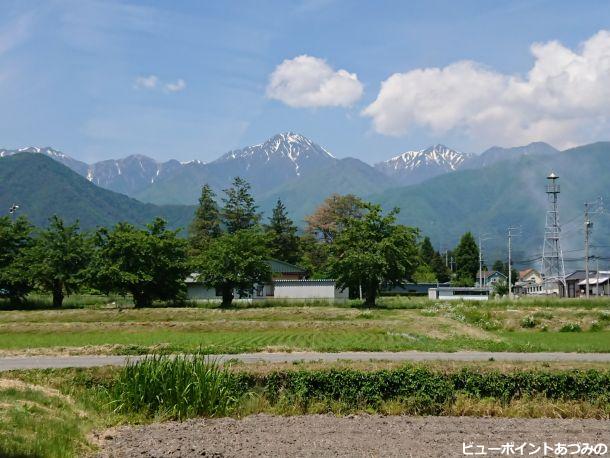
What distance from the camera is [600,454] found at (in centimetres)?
1035

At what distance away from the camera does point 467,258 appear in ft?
400

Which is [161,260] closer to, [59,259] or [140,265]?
[140,265]

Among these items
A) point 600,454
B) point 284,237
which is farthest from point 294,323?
point 284,237

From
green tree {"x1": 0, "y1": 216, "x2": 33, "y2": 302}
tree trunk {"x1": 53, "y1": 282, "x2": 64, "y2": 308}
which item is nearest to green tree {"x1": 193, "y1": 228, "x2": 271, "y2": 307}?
tree trunk {"x1": 53, "y1": 282, "x2": 64, "y2": 308}

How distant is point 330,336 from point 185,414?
18098 millimetres

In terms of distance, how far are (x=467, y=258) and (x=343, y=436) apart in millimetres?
114473

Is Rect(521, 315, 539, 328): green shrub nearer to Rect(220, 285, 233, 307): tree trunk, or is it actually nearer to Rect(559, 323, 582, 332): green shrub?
Rect(559, 323, 582, 332): green shrub


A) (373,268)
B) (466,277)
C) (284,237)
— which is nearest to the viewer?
(373,268)

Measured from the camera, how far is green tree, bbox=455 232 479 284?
122m

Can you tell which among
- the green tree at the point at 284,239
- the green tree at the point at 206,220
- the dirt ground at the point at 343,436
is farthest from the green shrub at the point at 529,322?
the green tree at the point at 206,220

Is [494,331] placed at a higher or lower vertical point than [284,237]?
lower

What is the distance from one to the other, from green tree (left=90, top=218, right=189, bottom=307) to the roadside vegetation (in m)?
34.5

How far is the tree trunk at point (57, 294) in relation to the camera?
53.5 m

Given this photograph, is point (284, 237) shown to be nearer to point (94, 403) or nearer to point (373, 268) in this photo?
point (373, 268)
